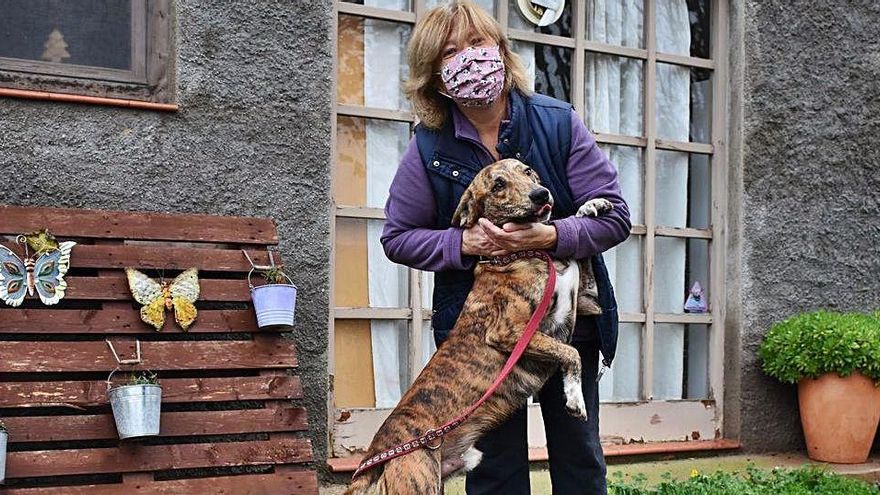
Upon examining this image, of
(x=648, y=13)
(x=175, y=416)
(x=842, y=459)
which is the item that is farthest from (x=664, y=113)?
(x=175, y=416)

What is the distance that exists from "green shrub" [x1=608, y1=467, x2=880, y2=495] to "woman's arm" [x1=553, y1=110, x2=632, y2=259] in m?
2.07

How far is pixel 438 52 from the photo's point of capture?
10.6 ft

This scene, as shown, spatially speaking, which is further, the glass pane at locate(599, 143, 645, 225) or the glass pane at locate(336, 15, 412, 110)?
the glass pane at locate(599, 143, 645, 225)

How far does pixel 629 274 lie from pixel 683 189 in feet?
2.11

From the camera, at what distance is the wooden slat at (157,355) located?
3.95 metres

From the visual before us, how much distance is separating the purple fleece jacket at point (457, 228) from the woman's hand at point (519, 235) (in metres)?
0.03

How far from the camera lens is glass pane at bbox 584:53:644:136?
596 cm

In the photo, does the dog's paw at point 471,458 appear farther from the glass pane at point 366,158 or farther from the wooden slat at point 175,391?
the glass pane at point 366,158

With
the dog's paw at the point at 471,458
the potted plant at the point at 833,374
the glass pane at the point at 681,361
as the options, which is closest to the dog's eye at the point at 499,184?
the dog's paw at the point at 471,458

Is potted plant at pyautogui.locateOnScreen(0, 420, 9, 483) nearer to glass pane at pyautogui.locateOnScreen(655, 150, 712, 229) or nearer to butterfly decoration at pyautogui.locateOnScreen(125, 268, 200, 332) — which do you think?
butterfly decoration at pyautogui.locateOnScreen(125, 268, 200, 332)

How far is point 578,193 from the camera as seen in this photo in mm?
3264

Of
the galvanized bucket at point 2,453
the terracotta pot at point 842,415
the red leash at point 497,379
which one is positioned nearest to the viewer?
the red leash at point 497,379

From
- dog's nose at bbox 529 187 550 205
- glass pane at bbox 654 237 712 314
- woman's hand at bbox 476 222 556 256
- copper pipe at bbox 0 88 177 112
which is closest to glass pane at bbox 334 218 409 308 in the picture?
copper pipe at bbox 0 88 177 112

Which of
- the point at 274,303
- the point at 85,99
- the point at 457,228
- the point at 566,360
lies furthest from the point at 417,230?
the point at 85,99
